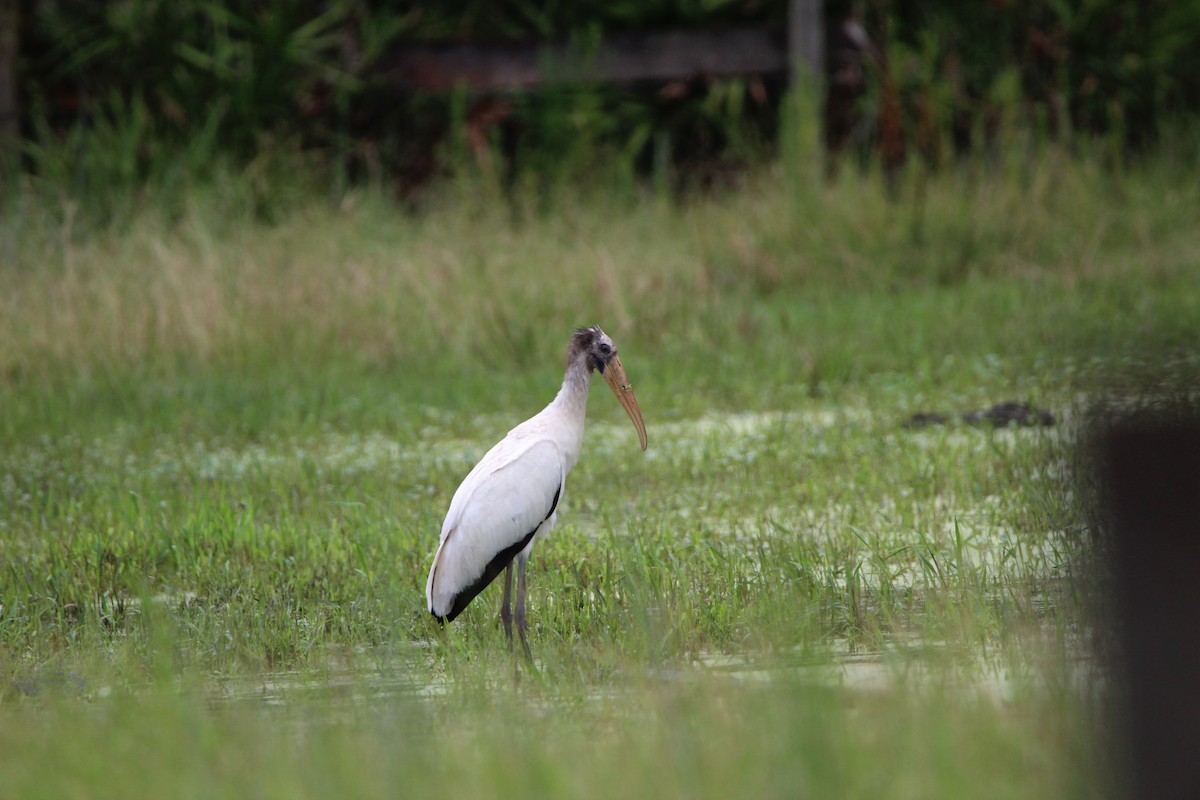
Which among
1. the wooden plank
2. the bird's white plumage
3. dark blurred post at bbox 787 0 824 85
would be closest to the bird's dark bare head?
the bird's white plumage

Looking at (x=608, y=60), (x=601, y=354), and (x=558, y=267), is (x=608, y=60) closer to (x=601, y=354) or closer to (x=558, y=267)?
(x=558, y=267)

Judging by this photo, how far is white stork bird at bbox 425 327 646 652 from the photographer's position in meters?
4.11

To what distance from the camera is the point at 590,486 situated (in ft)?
20.8

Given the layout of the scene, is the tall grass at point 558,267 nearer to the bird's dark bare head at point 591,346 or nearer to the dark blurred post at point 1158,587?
the bird's dark bare head at point 591,346

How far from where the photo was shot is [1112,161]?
39.1ft

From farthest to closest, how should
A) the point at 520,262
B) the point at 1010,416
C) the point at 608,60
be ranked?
the point at 608,60 → the point at 520,262 → the point at 1010,416

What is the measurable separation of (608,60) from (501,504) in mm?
10130

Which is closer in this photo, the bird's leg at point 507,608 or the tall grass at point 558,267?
the bird's leg at point 507,608

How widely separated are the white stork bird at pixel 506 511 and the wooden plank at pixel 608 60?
938 cm

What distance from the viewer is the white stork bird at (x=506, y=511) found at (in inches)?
162

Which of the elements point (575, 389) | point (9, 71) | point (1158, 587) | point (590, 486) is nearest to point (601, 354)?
point (575, 389)

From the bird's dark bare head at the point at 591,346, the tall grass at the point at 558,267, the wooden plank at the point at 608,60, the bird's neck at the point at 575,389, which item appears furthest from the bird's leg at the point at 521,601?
the wooden plank at the point at 608,60

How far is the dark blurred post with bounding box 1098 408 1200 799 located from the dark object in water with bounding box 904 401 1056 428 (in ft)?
15.2

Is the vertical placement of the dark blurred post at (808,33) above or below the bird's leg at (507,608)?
above
